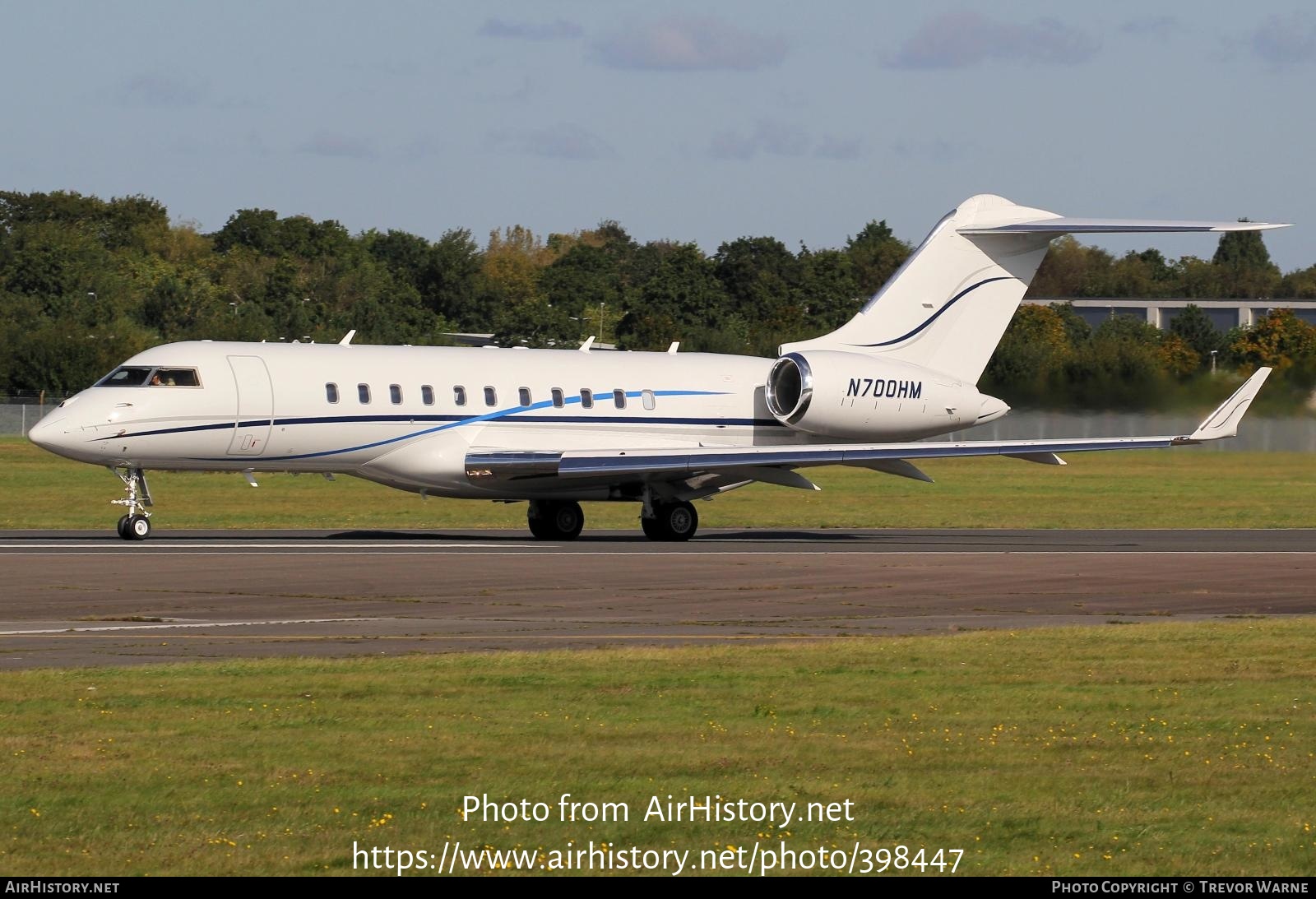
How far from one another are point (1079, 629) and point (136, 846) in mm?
11756

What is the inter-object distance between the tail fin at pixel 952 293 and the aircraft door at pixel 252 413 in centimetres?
1032

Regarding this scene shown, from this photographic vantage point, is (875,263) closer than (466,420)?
No

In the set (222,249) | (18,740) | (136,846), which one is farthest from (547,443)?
(222,249)

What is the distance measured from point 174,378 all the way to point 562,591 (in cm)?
1058

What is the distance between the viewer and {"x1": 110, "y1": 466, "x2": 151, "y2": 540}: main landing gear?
30.3 m

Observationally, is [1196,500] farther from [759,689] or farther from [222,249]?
[222,249]

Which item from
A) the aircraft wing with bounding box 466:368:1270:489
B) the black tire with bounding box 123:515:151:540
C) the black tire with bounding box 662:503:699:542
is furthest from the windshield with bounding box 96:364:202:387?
the black tire with bounding box 662:503:699:542

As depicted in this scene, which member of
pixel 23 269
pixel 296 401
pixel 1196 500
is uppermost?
pixel 23 269

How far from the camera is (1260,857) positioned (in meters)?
8.71

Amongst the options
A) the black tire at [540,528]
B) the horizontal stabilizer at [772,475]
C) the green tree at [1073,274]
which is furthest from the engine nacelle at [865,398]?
the green tree at [1073,274]

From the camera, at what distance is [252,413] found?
1201 inches

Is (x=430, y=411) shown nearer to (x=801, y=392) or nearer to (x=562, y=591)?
(x=801, y=392)

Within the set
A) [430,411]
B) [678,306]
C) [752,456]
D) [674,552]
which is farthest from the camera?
[678,306]

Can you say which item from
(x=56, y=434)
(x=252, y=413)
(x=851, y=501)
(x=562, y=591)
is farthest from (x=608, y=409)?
(x=851, y=501)
